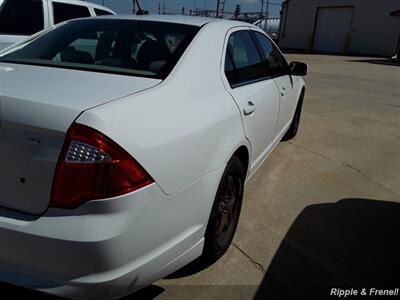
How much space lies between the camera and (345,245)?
298 centimetres

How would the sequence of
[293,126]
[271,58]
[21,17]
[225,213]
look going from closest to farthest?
[225,213], [271,58], [293,126], [21,17]

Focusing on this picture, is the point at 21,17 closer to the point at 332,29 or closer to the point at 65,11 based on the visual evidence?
the point at 65,11

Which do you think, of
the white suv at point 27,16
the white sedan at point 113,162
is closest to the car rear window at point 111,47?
the white sedan at point 113,162

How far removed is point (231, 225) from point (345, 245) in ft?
3.01

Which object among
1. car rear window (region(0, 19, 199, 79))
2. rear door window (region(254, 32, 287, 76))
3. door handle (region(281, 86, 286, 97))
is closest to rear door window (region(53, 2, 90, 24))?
car rear window (region(0, 19, 199, 79))

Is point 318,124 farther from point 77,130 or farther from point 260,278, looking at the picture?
point 77,130

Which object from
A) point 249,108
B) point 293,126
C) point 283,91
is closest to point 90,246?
point 249,108

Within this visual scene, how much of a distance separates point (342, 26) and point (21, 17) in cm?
2966

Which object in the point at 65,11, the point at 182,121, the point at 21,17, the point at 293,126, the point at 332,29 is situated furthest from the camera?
the point at 332,29

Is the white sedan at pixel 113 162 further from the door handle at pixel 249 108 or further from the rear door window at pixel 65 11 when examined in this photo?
the rear door window at pixel 65 11

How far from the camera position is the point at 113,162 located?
1.59 m

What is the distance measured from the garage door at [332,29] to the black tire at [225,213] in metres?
31.1

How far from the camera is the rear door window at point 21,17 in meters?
5.93

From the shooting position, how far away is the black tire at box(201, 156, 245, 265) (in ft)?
7.73
